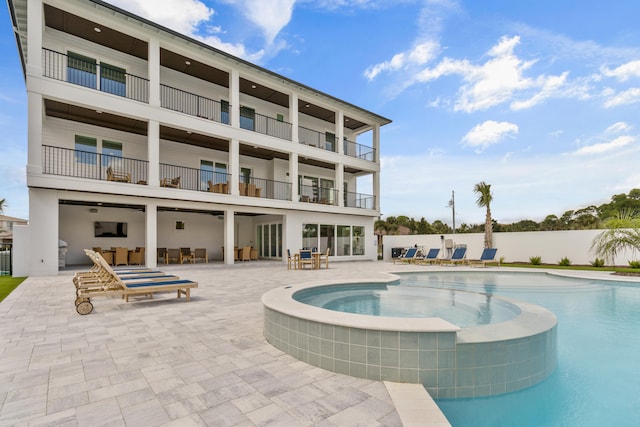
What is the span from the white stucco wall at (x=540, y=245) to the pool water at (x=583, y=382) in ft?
32.5

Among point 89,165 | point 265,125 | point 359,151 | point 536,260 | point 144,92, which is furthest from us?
point 359,151

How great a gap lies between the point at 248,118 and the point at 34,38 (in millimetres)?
9050

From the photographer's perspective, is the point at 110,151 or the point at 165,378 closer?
the point at 165,378

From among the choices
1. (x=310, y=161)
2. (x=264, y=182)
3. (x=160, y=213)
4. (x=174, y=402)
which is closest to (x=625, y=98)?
(x=310, y=161)

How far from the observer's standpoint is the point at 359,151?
22.6 m

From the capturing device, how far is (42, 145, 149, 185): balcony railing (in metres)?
12.3

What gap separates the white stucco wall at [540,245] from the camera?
1658cm

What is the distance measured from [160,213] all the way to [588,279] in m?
18.9

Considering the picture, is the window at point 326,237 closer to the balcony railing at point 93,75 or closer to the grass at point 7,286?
the balcony railing at point 93,75

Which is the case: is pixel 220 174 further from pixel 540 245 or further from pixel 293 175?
pixel 540 245

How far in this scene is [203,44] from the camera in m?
13.8

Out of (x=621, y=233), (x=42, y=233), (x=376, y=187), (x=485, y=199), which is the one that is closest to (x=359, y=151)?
(x=376, y=187)

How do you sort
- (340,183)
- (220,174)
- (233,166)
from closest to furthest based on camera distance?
(233,166) → (220,174) → (340,183)

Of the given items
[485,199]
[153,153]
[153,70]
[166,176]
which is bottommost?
[485,199]
